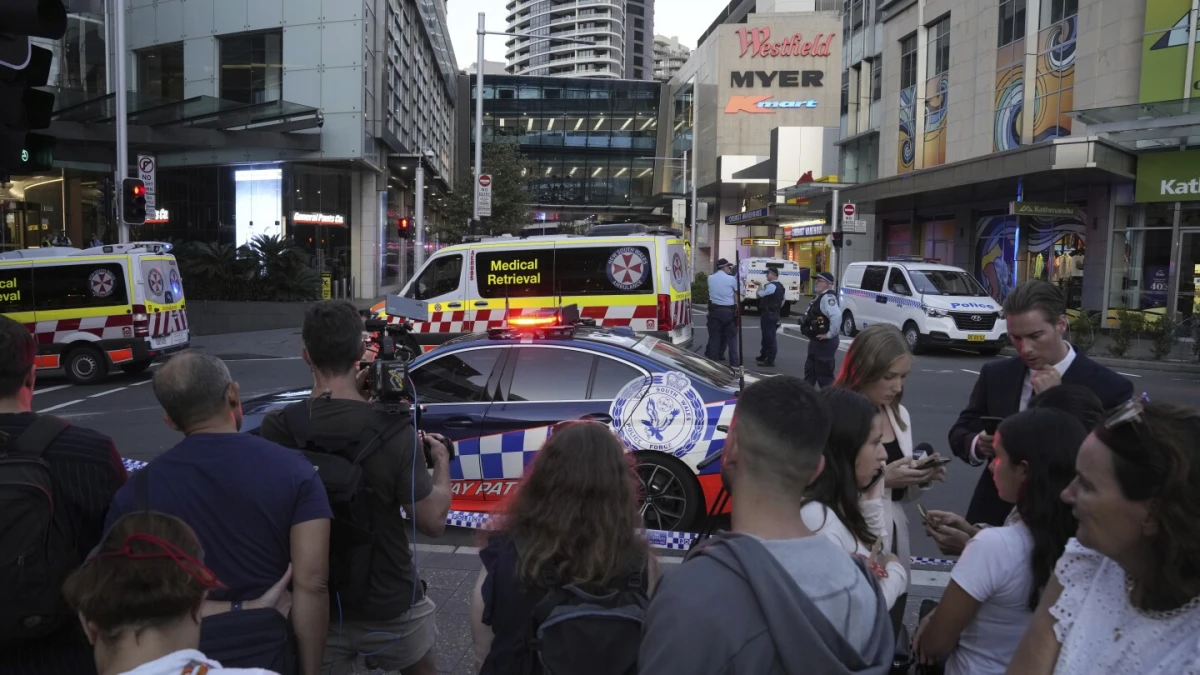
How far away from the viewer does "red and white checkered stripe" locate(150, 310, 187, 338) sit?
46.3ft

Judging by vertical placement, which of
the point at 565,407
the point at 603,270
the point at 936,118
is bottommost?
the point at 565,407

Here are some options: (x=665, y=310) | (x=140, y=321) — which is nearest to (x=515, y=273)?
(x=665, y=310)

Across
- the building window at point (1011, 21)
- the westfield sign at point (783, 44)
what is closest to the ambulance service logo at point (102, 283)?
the building window at point (1011, 21)

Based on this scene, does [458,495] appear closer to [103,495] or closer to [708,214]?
[103,495]

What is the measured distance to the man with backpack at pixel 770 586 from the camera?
1.57 meters

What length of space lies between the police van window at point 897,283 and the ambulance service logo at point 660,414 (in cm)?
1424

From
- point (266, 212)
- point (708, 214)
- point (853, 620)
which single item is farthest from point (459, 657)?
point (708, 214)

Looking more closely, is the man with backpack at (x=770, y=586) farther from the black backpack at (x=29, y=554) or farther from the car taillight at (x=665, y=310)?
the car taillight at (x=665, y=310)

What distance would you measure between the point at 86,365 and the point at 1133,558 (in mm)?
15373

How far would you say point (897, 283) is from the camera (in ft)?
63.8

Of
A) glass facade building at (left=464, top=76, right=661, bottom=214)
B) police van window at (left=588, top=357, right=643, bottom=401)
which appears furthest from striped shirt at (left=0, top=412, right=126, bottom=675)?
glass facade building at (left=464, top=76, right=661, bottom=214)

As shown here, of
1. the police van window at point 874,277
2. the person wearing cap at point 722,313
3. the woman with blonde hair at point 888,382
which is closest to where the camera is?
the woman with blonde hair at point 888,382

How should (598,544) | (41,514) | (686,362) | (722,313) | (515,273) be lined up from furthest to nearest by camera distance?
(722,313), (515,273), (686,362), (41,514), (598,544)

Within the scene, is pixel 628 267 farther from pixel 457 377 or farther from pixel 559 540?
pixel 559 540
